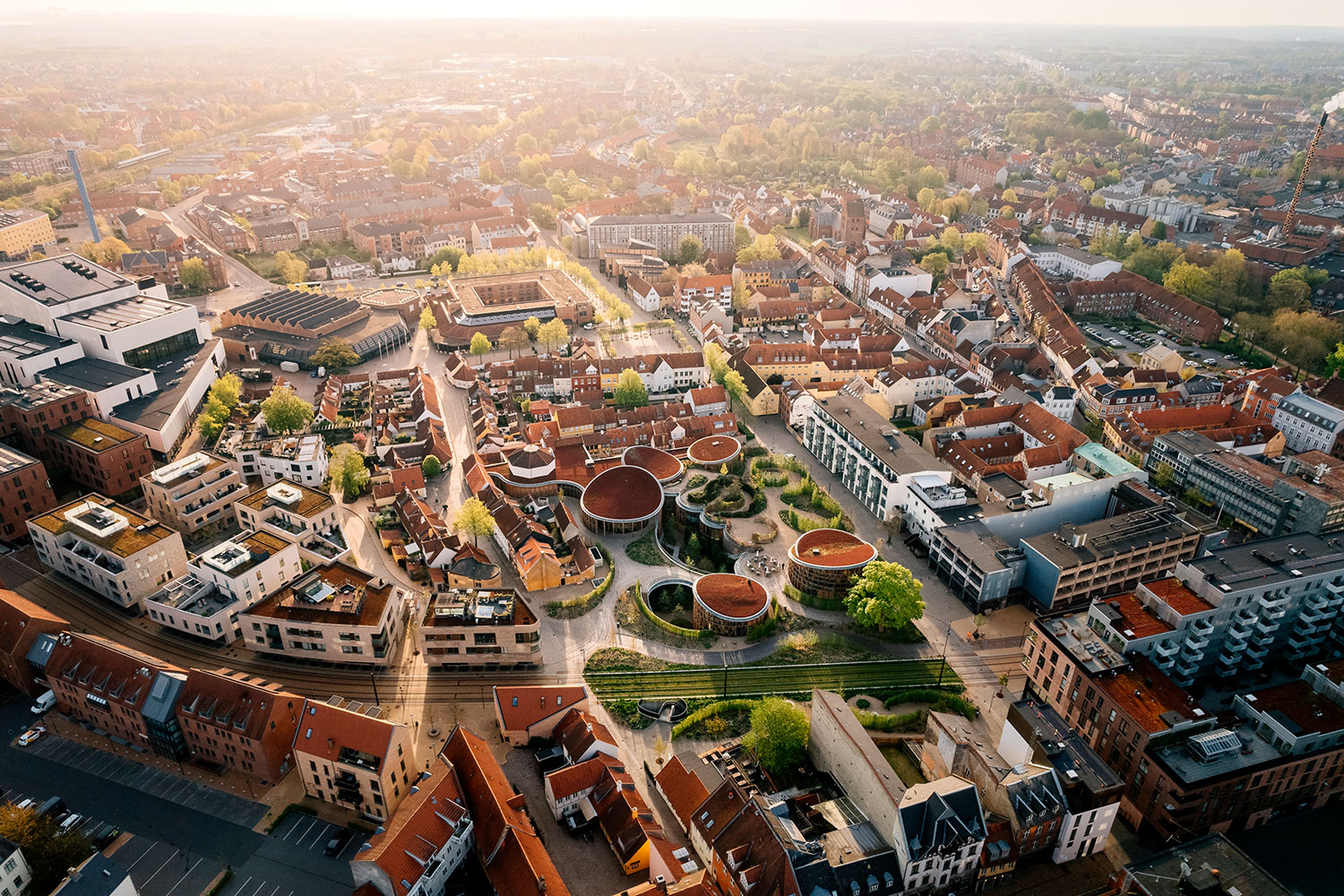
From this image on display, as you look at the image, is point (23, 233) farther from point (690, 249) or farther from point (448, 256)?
point (690, 249)

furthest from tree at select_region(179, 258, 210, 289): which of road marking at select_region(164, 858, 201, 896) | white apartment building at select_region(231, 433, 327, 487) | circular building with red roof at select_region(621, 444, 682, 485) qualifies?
road marking at select_region(164, 858, 201, 896)

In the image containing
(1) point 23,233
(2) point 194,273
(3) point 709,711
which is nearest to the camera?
(3) point 709,711

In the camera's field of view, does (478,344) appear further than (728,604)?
Yes

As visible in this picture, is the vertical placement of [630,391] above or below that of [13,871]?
below

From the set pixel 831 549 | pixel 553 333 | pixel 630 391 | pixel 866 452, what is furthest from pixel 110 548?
pixel 866 452

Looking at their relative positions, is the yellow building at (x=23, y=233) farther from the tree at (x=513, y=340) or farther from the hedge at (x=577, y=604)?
the hedge at (x=577, y=604)

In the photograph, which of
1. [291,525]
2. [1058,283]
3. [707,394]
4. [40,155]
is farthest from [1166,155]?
[40,155]
